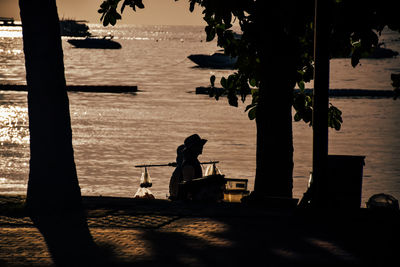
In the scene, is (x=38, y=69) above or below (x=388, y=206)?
above

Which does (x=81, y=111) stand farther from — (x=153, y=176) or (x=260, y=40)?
(x=260, y=40)

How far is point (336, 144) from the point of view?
23.5 metres

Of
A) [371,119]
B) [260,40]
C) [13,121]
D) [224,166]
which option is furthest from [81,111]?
[260,40]

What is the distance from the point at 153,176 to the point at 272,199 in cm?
638

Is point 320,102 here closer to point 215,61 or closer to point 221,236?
point 221,236

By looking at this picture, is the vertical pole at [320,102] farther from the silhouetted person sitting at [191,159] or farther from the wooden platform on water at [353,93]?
the wooden platform on water at [353,93]

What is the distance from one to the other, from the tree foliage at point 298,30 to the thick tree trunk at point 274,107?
0.38 feet

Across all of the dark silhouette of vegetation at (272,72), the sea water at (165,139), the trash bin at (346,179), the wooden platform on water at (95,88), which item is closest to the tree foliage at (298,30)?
the dark silhouette of vegetation at (272,72)

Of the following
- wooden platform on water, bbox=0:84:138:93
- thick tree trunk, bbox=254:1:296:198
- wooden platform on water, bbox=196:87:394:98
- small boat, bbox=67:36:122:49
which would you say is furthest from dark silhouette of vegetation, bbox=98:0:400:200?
small boat, bbox=67:36:122:49

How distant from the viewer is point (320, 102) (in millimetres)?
9914

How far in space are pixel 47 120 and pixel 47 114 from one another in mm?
86

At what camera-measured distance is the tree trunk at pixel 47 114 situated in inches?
419

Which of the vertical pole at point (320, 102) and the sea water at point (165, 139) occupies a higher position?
the vertical pole at point (320, 102)

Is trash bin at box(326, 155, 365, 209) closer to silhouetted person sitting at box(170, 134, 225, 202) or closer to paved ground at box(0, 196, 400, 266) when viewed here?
paved ground at box(0, 196, 400, 266)
